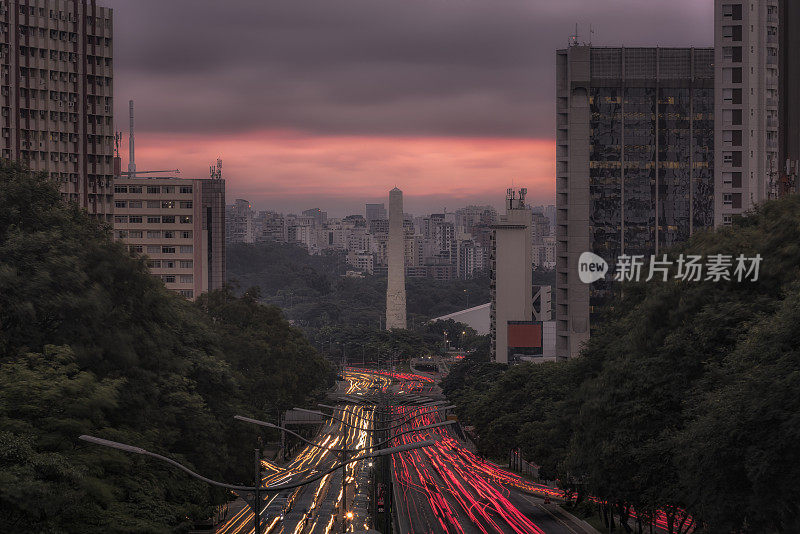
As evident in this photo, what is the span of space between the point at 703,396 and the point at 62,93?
220 ft

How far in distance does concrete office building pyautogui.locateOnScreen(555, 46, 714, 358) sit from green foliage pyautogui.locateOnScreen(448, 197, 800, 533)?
60010 mm

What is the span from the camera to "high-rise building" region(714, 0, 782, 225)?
103625 mm

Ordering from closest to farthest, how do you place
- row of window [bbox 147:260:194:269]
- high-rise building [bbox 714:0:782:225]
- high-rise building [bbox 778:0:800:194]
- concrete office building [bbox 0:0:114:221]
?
1. concrete office building [bbox 0:0:114:221]
2. high-rise building [bbox 778:0:800:194]
3. high-rise building [bbox 714:0:782:225]
4. row of window [bbox 147:260:194:269]

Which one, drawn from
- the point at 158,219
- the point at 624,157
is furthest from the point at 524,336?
the point at 158,219

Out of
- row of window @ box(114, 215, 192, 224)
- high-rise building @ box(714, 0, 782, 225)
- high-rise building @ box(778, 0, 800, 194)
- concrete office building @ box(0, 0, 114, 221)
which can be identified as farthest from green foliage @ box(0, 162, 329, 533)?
row of window @ box(114, 215, 192, 224)

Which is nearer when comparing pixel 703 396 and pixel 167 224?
pixel 703 396

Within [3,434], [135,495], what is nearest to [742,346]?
[135,495]

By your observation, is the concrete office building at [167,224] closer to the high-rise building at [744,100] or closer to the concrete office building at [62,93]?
the concrete office building at [62,93]

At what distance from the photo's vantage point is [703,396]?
34.7 meters

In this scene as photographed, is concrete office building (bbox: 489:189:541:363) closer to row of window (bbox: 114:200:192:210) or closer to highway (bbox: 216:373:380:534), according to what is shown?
row of window (bbox: 114:200:192:210)

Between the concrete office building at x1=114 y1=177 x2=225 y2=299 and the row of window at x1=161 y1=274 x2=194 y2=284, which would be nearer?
the row of window at x1=161 y1=274 x2=194 y2=284

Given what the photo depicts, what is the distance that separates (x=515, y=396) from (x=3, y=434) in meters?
52.6

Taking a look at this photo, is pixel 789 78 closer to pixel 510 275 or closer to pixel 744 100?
pixel 744 100

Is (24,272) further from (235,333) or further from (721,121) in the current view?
(721,121)
